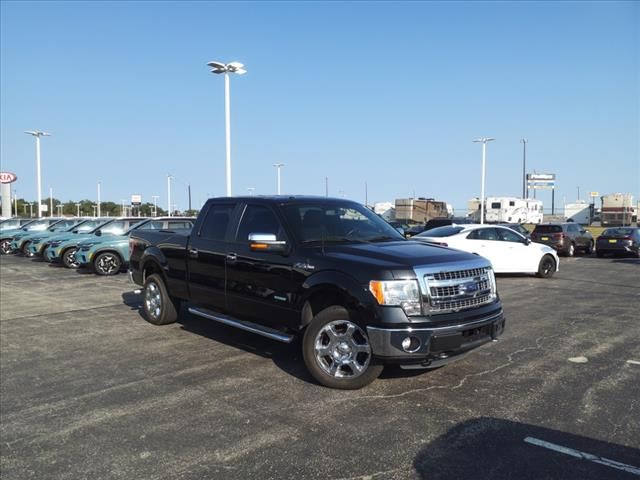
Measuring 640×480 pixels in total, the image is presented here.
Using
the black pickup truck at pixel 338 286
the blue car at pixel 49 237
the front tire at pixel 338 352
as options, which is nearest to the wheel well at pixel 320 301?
the black pickup truck at pixel 338 286

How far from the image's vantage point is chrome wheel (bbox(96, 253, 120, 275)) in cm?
1559

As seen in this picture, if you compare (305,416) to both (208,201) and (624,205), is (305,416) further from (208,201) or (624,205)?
(624,205)

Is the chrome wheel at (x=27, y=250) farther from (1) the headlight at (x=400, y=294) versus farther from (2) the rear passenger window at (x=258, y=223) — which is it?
(1) the headlight at (x=400, y=294)

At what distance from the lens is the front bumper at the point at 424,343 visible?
474cm

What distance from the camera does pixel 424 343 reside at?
187 inches

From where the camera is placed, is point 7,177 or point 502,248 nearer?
point 502,248

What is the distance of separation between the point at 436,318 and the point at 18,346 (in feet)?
18.4

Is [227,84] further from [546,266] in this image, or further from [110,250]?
[546,266]

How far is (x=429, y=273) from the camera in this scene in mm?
4930

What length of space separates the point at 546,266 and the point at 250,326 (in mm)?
11552

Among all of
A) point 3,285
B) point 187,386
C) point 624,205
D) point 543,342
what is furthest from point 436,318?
point 624,205

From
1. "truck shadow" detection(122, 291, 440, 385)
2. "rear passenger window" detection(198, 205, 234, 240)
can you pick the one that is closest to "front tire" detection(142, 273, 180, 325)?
"truck shadow" detection(122, 291, 440, 385)

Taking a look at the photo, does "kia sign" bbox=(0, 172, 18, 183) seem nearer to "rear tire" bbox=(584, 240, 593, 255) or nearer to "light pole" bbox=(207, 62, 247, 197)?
"light pole" bbox=(207, 62, 247, 197)

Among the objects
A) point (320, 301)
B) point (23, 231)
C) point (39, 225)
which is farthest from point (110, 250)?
point (320, 301)
